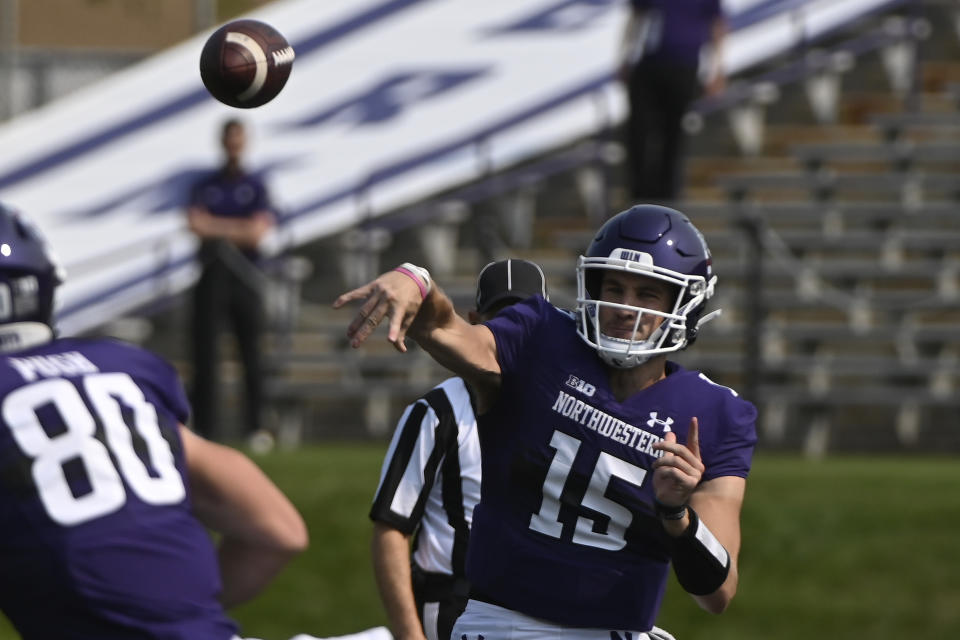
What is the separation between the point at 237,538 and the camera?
3.78 m

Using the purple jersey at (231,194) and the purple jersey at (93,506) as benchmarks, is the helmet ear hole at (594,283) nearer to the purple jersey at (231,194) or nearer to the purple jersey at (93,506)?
the purple jersey at (93,506)

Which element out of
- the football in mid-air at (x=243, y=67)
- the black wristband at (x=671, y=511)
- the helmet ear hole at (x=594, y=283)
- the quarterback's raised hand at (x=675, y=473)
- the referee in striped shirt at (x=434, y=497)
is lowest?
the referee in striped shirt at (x=434, y=497)

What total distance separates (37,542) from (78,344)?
0.45 m

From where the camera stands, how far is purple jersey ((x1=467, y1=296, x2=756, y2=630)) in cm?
443

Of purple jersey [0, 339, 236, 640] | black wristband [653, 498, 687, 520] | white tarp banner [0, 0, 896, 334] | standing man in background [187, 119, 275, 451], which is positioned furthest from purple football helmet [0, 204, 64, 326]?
white tarp banner [0, 0, 896, 334]

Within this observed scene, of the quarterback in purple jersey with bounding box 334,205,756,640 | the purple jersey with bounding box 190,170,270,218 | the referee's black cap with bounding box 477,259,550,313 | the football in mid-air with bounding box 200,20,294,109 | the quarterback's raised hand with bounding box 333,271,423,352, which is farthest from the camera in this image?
the purple jersey with bounding box 190,170,270,218

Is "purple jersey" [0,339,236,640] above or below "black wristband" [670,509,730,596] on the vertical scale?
above

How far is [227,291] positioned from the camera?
10.5 meters

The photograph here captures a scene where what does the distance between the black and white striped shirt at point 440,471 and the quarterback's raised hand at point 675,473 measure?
1.15 meters

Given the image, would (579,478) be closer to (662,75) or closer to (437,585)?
(437,585)

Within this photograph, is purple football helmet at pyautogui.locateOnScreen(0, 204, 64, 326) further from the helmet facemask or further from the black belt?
the black belt

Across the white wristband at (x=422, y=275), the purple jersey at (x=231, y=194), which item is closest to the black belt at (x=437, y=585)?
the white wristband at (x=422, y=275)

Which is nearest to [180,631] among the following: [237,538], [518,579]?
[237,538]

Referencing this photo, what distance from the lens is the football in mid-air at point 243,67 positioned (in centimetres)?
495
